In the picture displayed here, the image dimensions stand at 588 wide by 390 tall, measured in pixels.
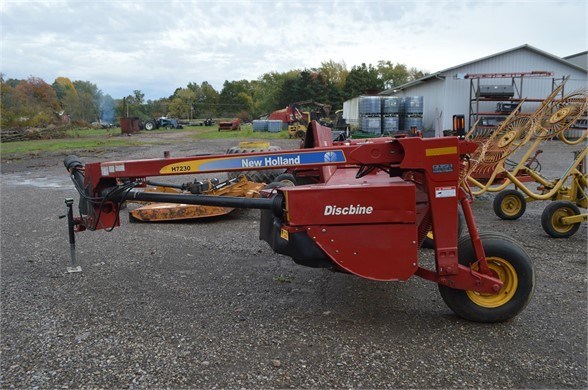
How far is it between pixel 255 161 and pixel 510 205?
561 centimetres

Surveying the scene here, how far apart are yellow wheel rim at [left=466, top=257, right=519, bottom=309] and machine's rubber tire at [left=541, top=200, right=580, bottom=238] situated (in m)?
3.41

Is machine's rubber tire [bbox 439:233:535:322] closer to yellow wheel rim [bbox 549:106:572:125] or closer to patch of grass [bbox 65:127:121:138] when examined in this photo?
yellow wheel rim [bbox 549:106:572:125]

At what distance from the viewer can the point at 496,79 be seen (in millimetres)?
27000

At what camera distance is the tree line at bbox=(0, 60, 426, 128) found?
1881 inches

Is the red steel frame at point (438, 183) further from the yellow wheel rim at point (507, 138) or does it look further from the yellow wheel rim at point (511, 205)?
the yellow wheel rim at point (511, 205)

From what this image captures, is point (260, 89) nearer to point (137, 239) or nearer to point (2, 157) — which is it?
point (2, 157)

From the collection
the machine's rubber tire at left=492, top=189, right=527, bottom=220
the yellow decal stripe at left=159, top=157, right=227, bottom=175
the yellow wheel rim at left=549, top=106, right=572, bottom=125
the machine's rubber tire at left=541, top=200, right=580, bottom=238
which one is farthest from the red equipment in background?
the machine's rubber tire at left=492, top=189, right=527, bottom=220

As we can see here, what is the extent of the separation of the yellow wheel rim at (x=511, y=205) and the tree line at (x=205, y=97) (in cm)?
3525

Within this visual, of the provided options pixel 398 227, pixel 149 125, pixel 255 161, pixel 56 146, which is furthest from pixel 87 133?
pixel 398 227

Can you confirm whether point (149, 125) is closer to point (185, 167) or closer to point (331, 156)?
point (185, 167)

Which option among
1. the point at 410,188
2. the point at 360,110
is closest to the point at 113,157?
the point at 360,110

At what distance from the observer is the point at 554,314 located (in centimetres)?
407

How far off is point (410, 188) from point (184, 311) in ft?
7.24

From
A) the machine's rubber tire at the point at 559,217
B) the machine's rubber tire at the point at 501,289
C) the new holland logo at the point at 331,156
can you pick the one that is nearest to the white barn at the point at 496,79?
the machine's rubber tire at the point at 559,217
